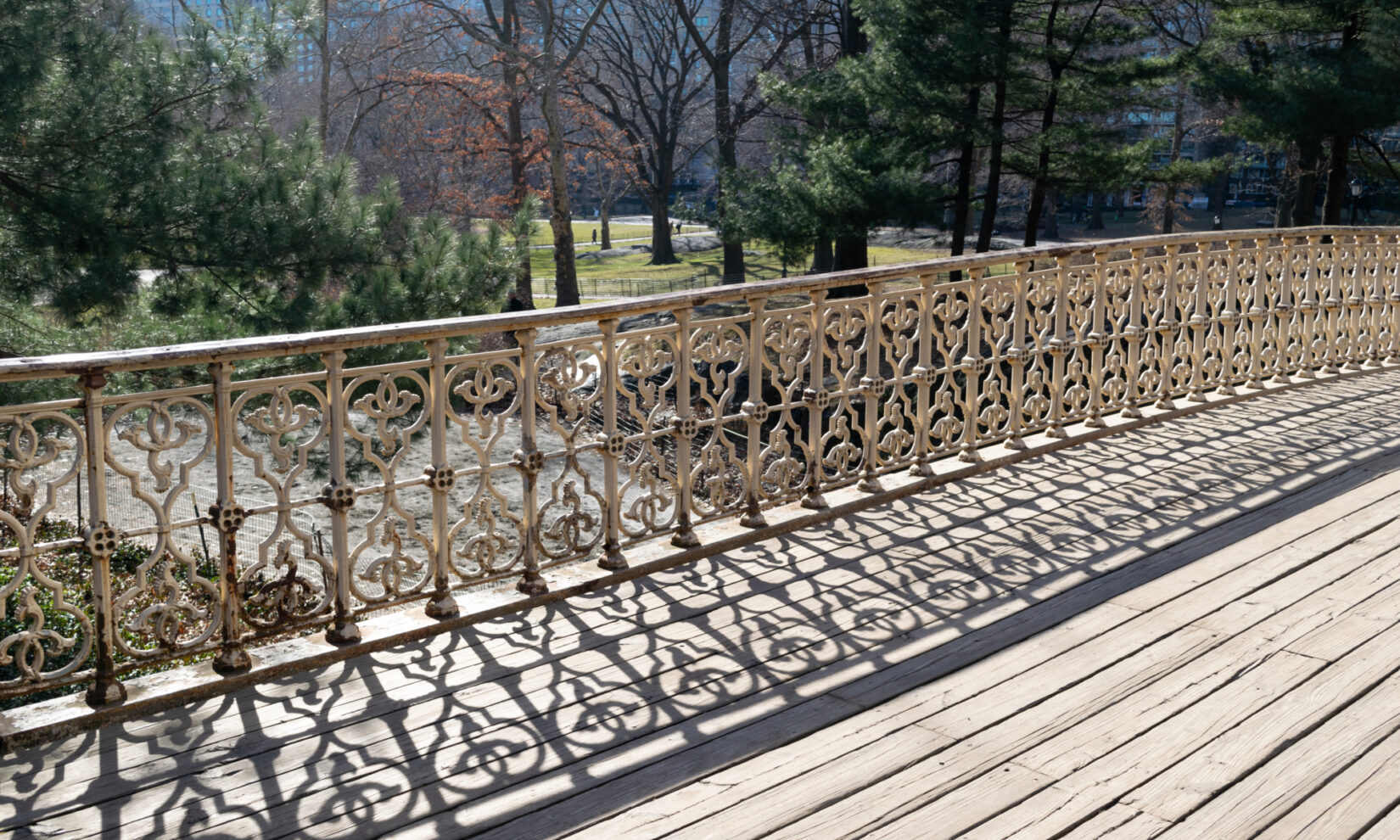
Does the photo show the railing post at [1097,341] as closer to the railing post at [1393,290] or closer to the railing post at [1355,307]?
the railing post at [1355,307]

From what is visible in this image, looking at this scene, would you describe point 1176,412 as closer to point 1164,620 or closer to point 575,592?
point 1164,620

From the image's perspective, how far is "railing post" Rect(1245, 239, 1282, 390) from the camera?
25.8 ft

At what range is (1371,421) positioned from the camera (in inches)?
287

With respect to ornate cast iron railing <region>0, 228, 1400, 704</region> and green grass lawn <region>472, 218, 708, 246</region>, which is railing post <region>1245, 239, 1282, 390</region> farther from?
green grass lawn <region>472, 218, 708, 246</region>

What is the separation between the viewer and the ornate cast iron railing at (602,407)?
3307mm

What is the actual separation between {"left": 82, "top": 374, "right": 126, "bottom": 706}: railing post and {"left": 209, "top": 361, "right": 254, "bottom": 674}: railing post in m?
0.27

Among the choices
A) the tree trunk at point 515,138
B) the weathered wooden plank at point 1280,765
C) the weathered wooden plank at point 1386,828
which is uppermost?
the tree trunk at point 515,138

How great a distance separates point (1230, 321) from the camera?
25.5ft

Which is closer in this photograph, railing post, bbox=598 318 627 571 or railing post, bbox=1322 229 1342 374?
railing post, bbox=598 318 627 571

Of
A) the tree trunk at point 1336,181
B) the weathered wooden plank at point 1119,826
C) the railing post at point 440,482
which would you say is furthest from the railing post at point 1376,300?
the tree trunk at point 1336,181

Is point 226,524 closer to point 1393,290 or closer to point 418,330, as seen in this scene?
point 418,330

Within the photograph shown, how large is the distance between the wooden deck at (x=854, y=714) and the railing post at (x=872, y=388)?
583 millimetres

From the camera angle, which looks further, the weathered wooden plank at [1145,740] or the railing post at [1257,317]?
the railing post at [1257,317]

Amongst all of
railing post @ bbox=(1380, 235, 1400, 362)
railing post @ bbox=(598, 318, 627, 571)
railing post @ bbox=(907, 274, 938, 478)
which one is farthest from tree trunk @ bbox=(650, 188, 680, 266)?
railing post @ bbox=(598, 318, 627, 571)
